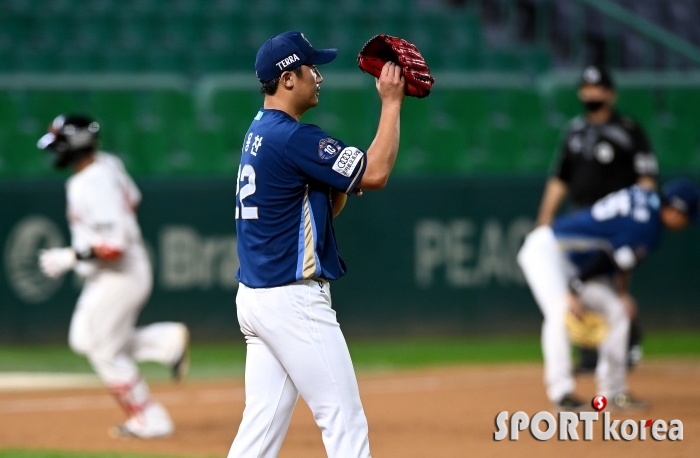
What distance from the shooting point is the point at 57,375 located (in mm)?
10695

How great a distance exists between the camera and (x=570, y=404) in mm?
8125

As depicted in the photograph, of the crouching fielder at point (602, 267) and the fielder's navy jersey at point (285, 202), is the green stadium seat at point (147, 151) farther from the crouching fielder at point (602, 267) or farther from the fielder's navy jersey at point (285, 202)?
the fielder's navy jersey at point (285, 202)

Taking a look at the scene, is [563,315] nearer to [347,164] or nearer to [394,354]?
[394,354]

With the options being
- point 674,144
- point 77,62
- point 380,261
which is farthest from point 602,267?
point 77,62

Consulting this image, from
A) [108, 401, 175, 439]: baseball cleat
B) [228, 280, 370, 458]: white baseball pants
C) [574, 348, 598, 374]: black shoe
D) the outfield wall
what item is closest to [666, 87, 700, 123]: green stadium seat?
the outfield wall

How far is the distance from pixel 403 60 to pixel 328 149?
0.47 m

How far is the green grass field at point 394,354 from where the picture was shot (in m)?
11.2

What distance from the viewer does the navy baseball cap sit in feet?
15.5

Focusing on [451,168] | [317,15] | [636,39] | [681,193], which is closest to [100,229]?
[681,193]

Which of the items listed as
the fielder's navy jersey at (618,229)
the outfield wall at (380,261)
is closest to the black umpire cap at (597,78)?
the fielder's navy jersey at (618,229)

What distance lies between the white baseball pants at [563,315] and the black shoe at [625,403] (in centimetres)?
4

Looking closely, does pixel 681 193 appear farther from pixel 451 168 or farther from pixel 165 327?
pixel 451 168

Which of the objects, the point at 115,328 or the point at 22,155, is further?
the point at 22,155

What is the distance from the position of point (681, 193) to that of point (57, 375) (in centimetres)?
575
